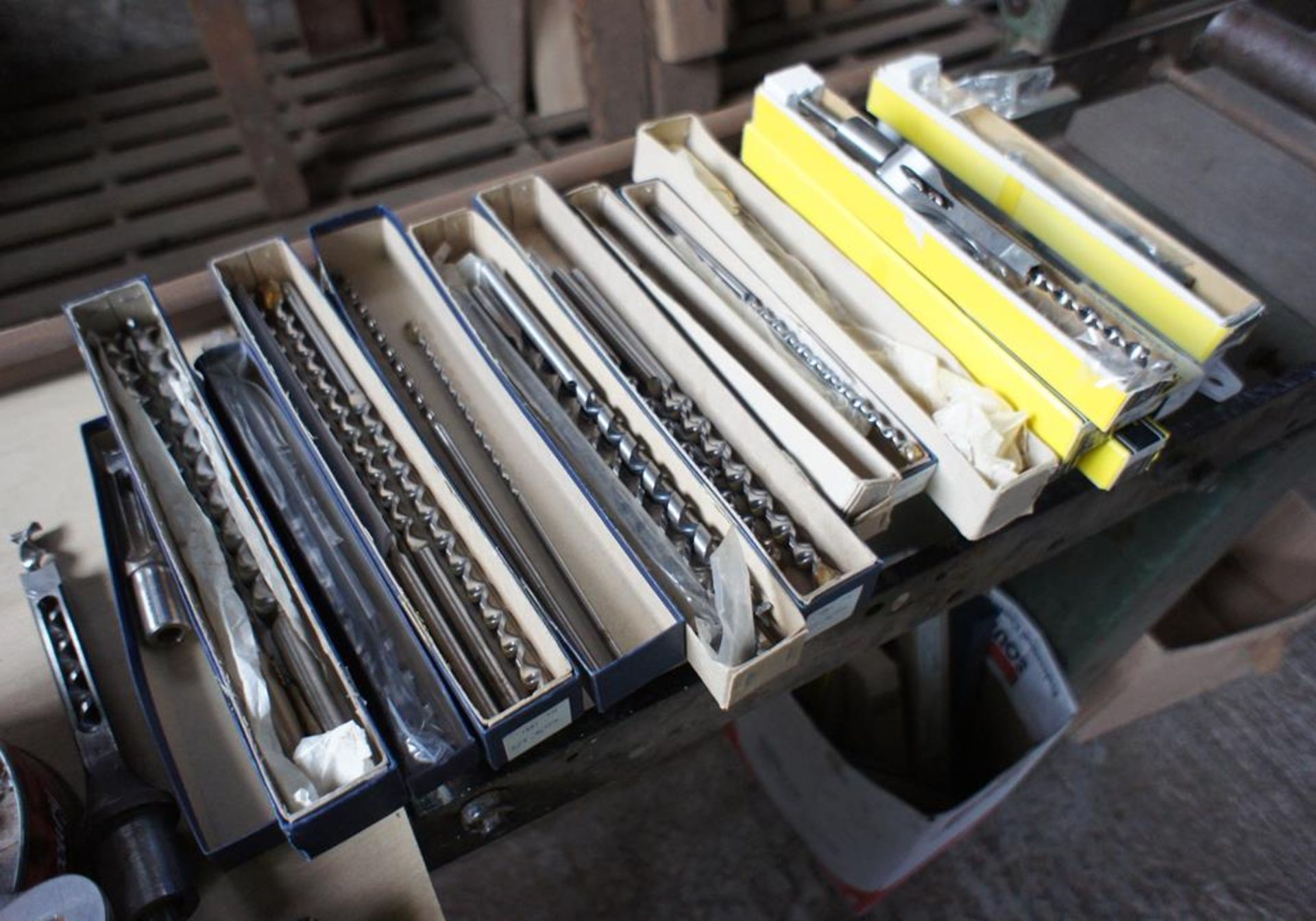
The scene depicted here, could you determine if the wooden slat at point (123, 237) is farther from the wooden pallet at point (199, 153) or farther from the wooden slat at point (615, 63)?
the wooden slat at point (615, 63)

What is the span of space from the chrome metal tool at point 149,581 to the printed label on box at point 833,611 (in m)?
0.46

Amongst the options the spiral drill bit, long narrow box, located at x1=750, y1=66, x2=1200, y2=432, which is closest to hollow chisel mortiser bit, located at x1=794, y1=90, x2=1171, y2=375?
long narrow box, located at x1=750, y1=66, x2=1200, y2=432

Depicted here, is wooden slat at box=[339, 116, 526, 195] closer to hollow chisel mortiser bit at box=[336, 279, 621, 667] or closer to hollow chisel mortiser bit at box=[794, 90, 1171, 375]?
hollow chisel mortiser bit at box=[336, 279, 621, 667]

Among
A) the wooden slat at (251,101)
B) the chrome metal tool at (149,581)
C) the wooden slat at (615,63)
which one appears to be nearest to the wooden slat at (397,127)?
the wooden slat at (251,101)

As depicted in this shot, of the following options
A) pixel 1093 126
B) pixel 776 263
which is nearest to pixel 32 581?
pixel 776 263

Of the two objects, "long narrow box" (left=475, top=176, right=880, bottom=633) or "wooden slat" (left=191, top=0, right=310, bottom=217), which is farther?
"wooden slat" (left=191, top=0, right=310, bottom=217)

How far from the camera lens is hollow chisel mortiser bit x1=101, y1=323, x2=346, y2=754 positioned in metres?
0.64

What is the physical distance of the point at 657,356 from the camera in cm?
83

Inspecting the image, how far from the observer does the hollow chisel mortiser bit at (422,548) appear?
644 mm

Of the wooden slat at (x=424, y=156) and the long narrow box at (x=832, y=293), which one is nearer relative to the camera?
the long narrow box at (x=832, y=293)

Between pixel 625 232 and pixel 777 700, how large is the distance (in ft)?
2.19

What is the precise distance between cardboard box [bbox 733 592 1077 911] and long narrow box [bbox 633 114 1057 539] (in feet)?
1.72

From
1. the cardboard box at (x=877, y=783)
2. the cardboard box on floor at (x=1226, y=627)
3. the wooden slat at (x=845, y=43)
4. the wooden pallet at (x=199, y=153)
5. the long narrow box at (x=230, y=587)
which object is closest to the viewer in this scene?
the long narrow box at (x=230, y=587)

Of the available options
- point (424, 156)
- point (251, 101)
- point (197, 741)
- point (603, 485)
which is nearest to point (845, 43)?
point (424, 156)
